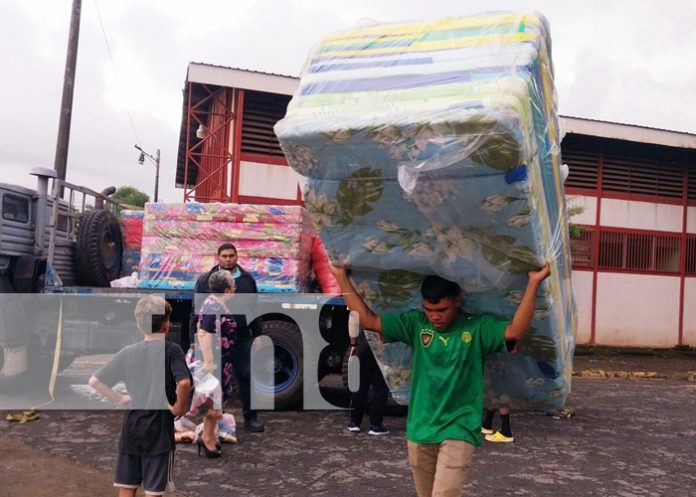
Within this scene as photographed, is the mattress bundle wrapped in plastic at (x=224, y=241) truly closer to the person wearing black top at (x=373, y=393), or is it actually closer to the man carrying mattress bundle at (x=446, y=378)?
the person wearing black top at (x=373, y=393)

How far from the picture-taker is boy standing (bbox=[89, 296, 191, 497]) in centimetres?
364

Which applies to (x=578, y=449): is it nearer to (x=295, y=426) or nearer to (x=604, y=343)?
(x=295, y=426)

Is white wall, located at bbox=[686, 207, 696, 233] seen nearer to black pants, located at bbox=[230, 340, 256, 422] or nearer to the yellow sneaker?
the yellow sneaker

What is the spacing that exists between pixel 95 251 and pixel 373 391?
4260 mm

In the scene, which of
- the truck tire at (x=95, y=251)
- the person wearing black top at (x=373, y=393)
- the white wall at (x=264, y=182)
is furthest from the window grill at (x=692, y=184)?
the truck tire at (x=95, y=251)

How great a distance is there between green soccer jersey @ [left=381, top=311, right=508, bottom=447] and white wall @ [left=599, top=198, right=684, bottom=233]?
45.4ft

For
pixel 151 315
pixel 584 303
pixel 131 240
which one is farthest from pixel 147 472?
pixel 584 303

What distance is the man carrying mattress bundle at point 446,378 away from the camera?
3.21 meters

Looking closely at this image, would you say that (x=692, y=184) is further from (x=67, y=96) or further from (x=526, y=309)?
(x=526, y=309)

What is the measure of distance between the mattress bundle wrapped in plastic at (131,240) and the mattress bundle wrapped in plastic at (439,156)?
651cm

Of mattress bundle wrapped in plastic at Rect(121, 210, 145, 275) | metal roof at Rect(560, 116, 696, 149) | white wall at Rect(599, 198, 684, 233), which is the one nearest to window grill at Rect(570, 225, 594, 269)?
white wall at Rect(599, 198, 684, 233)

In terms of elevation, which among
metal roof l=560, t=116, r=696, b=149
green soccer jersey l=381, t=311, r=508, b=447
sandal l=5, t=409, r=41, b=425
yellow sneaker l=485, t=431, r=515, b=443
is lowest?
sandal l=5, t=409, r=41, b=425

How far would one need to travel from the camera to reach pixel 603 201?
16078 mm

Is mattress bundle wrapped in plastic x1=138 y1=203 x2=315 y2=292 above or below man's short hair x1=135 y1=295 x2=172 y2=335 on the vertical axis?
above
